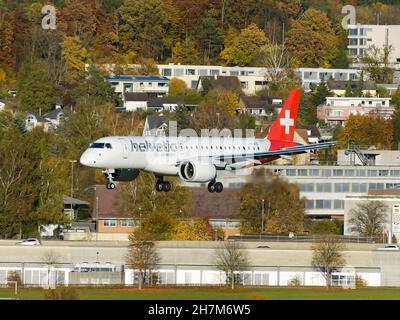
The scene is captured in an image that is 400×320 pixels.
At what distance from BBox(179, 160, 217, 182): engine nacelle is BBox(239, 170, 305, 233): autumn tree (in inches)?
1600

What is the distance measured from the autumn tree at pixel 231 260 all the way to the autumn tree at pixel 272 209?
1029cm

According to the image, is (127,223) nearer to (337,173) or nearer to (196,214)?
(196,214)

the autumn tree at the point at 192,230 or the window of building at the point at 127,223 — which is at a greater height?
the window of building at the point at 127,223

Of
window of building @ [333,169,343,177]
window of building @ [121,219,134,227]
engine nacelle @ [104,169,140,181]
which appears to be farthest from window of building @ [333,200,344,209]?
engine nacelle @ [104,169,140,181]

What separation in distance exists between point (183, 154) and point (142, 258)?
101ft

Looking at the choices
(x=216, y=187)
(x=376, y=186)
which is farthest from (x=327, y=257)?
(x=376, y=186)

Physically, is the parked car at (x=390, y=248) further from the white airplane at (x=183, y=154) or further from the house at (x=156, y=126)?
the house at (x=156, y=126)

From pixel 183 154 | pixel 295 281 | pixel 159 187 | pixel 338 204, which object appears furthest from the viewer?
pixel 338 204

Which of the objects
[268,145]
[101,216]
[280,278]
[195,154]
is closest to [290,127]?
[268,145]

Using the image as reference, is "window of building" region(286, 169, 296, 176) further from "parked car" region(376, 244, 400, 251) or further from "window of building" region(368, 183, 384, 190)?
"parked car" region(376, 244, 400, 251)

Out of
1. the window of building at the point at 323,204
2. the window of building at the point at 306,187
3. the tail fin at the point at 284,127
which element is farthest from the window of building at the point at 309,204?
the tail fin at the point at 284,127

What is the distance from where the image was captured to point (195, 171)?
3359 inches

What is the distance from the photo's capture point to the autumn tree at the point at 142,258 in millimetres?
114062
